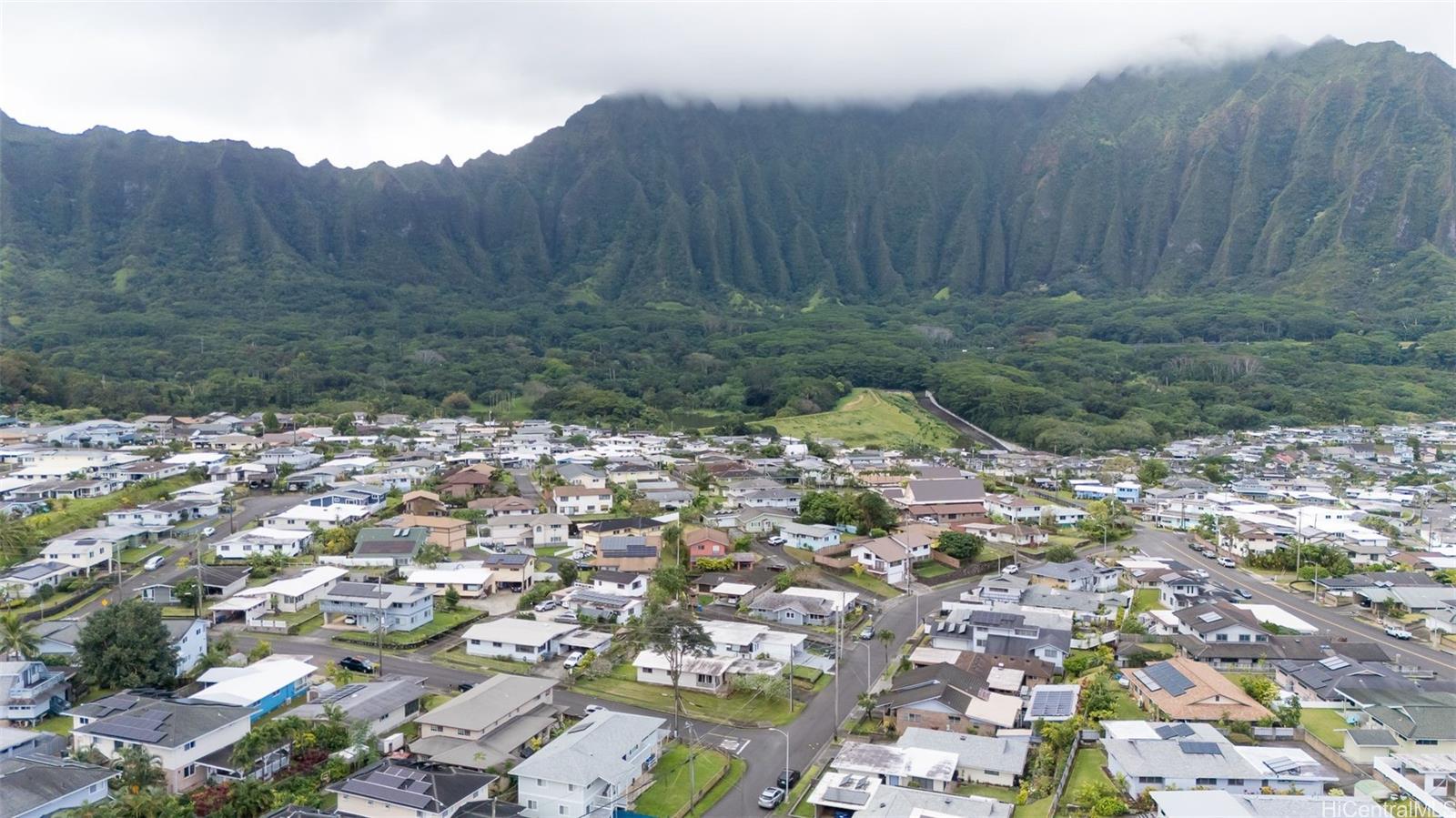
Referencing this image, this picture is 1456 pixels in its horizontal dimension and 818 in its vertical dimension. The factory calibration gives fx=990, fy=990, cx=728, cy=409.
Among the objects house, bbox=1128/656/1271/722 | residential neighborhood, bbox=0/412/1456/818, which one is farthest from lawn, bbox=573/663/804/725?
house, bbox=1128/656/1271/722

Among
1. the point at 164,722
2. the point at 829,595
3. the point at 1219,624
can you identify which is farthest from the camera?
the point at 829,595

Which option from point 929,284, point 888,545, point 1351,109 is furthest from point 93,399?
point 1351,109

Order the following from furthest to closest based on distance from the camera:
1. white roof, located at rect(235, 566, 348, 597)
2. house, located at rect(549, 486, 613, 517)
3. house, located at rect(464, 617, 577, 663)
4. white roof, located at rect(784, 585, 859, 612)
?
house, located at rect(549, 486, 613, 517) → white roof, located at rect(235, 566, 348, 597) → white roof, located at rect(784, 585, 859, 612) → house, located at rect(464, 617, 577, 663)

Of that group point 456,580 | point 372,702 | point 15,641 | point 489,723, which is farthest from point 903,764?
point 15,641

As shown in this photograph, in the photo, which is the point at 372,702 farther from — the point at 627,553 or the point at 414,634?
the point at 627,553

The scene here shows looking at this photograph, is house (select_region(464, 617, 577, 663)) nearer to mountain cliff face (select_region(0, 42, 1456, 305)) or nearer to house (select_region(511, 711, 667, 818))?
house (select_region(511, 711, 667, 818))

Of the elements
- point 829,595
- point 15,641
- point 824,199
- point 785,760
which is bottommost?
point 785,760
